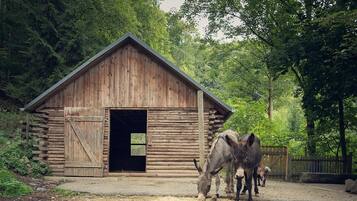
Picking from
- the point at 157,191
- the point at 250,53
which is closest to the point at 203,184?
the point at 157,191

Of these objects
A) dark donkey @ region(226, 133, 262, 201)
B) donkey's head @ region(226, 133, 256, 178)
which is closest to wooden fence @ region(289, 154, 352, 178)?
dark donkey @ region(226, 133, 262, 201)

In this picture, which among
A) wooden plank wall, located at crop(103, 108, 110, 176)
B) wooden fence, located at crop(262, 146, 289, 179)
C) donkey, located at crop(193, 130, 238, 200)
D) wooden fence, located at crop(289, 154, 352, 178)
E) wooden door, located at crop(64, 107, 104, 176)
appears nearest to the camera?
donkey, located at crop(193, 130, 238, 200)

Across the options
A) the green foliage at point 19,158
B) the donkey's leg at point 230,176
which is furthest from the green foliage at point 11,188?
the donkey's leg at point 230,176

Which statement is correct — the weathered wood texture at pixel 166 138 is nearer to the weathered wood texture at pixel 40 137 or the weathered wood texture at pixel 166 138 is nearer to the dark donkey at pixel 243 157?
the weathered wood texture at pixel 40 137

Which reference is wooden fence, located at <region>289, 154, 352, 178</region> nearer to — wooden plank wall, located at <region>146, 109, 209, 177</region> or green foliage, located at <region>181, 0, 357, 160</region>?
green foliage, located at <region>181, 0, 357, 160</region>

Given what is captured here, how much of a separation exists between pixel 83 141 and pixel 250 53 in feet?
59.1

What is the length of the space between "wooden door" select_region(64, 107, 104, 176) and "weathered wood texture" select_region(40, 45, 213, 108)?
0.39 metres

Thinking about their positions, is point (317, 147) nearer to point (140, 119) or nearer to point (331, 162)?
point (331, 162)

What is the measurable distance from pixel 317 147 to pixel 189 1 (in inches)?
485

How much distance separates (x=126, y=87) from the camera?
18734mm

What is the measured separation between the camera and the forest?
19438 mm

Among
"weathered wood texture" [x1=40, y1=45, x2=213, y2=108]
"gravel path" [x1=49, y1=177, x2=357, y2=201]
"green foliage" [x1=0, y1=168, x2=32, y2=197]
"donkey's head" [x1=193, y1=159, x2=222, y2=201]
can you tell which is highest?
"weathered wood texture" [x1=40, y1=45, x2=213, y2=108]

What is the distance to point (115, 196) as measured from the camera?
13.8m

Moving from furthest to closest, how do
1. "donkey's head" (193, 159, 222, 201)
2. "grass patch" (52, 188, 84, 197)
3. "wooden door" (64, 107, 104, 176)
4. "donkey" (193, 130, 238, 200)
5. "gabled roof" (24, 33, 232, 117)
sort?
"wooden door" (64, 107, 104, 176)
"gabled roof" (24, 33, 232, 117)
"grass patch" (52, 188, 84, 197)
"donkey" (193, 130, 238, 200)
"donkey's head" (193, 159, 222, 201)
